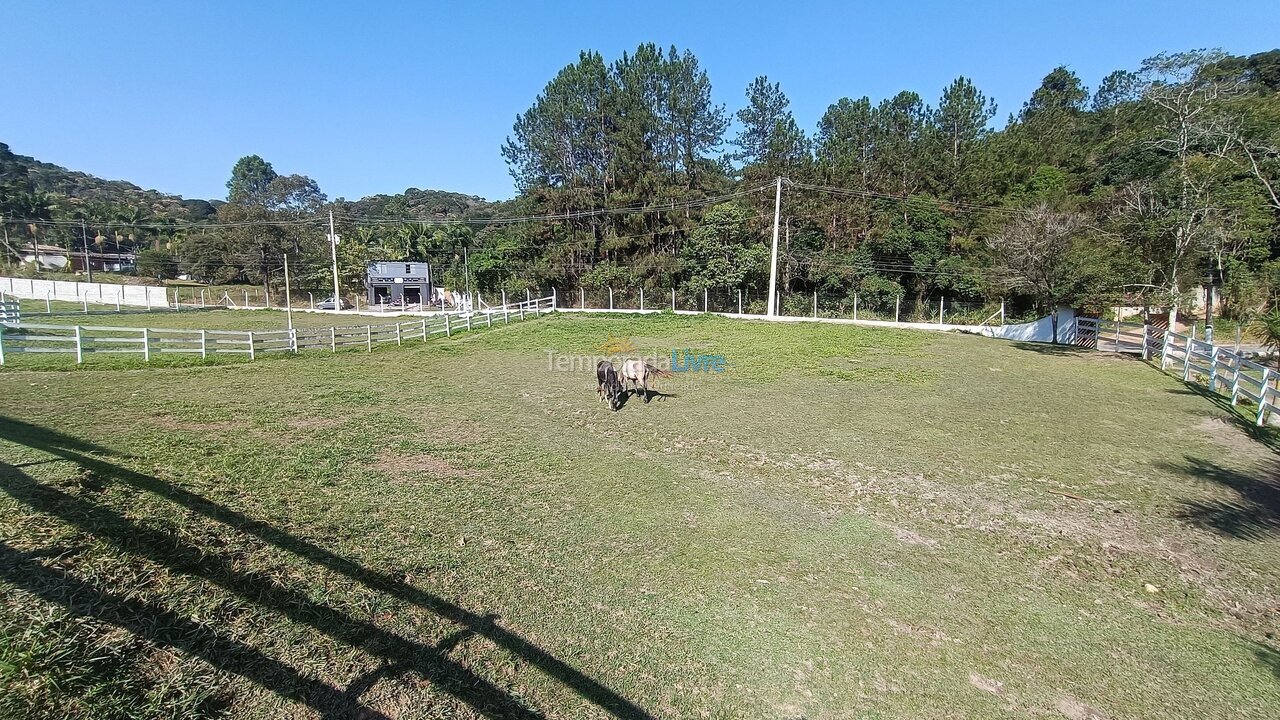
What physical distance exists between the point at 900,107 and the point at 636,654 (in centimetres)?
4551

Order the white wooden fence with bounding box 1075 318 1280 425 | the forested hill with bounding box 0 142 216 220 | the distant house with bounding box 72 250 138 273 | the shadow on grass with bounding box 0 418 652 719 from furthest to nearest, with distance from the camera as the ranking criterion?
the forested hill with bounding box 0 142 216 220
the distant house with bounding box 72 250 138 273
the white wooden fence with bounding box 1075 318 1280 425
the shadow on grass with bounding box 0 418 652 719

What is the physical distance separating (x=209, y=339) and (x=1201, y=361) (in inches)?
1055

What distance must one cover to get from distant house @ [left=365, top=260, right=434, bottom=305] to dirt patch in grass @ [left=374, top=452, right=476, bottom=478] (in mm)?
39613

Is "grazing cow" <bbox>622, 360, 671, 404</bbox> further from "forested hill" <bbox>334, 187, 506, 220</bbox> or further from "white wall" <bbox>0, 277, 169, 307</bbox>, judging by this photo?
"forested hill" <bbox>334, 187, 506, 220</bbox>

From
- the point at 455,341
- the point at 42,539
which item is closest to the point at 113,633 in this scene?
the point at 42,539

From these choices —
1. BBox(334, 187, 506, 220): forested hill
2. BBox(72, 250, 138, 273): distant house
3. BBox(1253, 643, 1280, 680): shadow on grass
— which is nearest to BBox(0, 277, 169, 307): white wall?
BBox(72, 250, 138, 273): distant house

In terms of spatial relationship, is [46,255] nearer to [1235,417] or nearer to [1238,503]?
[1238,503]

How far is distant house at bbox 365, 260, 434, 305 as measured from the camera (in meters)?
44.0

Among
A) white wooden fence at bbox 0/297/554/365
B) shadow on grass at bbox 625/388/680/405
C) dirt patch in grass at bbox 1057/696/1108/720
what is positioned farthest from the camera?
white wooden fence at bbox 0/297/554/365

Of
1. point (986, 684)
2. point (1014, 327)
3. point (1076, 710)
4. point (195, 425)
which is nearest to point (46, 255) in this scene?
point (195, 425)

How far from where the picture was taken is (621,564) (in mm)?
4684

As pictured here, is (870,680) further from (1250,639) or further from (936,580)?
(1250,639)

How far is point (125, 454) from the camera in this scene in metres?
5.69

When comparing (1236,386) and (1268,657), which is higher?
(1236,386)
